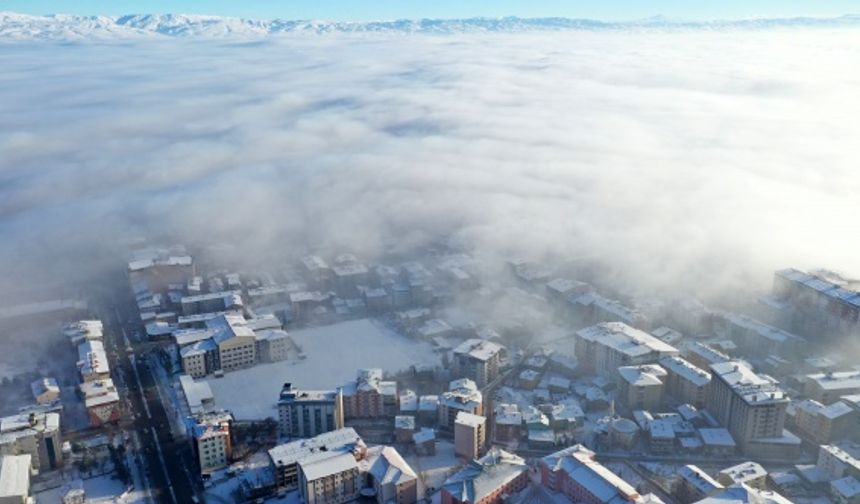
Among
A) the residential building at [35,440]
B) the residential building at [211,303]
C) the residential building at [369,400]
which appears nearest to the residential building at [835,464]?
the residential building at [369,400]

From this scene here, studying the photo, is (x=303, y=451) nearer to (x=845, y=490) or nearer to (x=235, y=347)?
(x=235, y=347)

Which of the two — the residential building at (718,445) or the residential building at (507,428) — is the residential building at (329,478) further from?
the residential building at (718,445)

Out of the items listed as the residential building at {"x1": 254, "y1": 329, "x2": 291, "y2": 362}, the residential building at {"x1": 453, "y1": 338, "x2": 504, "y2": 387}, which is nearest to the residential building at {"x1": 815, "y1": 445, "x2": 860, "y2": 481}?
the residential building at {"x1": 453, "y1": 338, "x2": 504, "y2": 387}

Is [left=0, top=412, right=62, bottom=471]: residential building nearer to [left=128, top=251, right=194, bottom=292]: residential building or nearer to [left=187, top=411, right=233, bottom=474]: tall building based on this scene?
[left=187, top=411, right=233, bottom=474]: tall building

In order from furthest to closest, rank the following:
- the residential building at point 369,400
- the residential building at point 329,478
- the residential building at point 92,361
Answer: the residential building at point 92,361
the residential building at point 369,400
the residential building at point 329,478

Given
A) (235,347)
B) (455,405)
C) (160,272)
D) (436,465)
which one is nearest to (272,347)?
(235,347)
